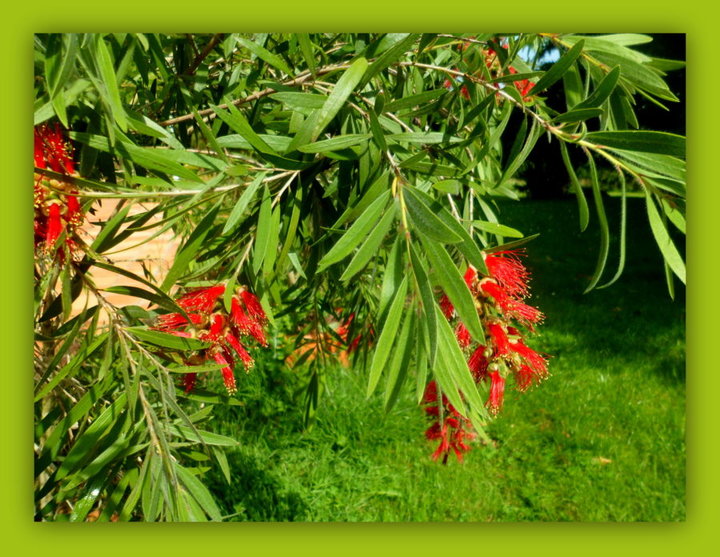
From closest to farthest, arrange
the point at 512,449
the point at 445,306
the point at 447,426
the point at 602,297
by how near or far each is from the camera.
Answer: the point at 445,306, the point at 447,426, the point at 512,449, the point at 602,297

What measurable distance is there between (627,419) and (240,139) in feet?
4.26

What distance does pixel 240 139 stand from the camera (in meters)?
0.50

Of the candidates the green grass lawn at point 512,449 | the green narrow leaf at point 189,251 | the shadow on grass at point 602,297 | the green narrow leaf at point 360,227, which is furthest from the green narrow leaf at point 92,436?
the shadow on grass at point 602,297

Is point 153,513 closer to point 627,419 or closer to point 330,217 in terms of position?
point 330,217

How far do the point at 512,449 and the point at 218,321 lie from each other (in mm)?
1080

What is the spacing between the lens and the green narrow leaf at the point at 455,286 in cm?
42

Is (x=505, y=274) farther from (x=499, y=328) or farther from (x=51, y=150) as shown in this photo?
(x=51, y=150)

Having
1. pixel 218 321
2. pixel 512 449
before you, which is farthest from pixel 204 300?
pixel 512 449

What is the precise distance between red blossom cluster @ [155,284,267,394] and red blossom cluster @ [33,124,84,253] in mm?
116

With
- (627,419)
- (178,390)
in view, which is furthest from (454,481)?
(178,390)

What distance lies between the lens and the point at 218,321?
521 millimetres

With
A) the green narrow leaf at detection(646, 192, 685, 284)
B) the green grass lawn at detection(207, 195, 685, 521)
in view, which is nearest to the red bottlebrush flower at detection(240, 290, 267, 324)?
the green narrow leaf at detection(646, 192, 685, 284)

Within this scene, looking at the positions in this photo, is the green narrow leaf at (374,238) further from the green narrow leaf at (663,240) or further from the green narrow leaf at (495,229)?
the green narrow leaf at (663,240)

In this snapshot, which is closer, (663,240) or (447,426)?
(663,240)
